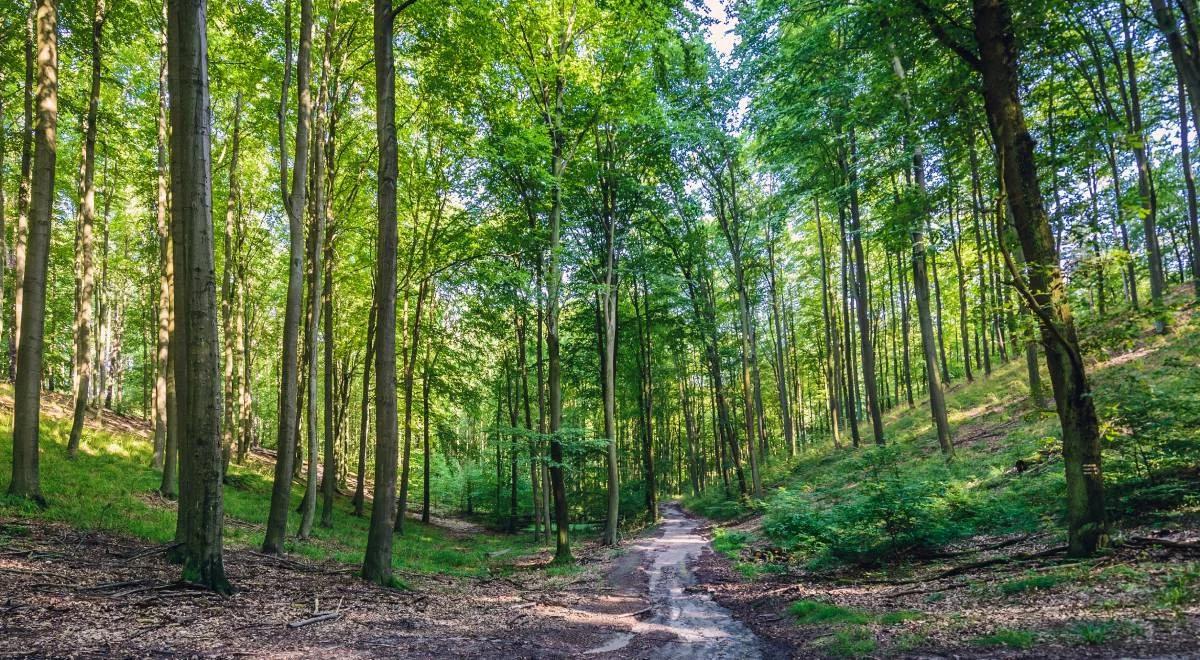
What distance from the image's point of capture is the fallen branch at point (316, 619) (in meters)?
6.07

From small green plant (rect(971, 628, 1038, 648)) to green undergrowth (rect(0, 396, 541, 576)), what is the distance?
11.4 m

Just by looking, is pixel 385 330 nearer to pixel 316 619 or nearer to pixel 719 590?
pixel 316 619

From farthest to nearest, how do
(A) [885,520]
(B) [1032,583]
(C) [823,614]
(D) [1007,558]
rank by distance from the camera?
(A) [885,520] → (D) [1007,558] → (C) [823,614] → (B) [1032,583]

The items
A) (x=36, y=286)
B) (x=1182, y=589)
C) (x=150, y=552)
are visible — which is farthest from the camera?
(x=36, y=286)

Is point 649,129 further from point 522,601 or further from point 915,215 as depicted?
point 522,601

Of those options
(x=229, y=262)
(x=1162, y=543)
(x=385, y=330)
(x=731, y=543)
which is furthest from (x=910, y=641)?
(x=229, y=262)

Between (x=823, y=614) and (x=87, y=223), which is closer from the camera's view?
(x=823, y=614)

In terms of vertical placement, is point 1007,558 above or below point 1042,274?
below

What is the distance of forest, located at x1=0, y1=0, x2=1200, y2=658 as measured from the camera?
617cm

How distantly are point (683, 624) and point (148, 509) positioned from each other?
12.0m

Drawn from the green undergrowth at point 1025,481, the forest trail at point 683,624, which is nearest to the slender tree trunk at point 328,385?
the forest trail at point 683,624

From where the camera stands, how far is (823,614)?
6.95 metres

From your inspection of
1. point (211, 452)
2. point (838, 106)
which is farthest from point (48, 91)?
point (838, 106)

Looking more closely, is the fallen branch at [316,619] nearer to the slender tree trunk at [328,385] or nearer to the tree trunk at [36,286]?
the tree trunk at [36,286]
